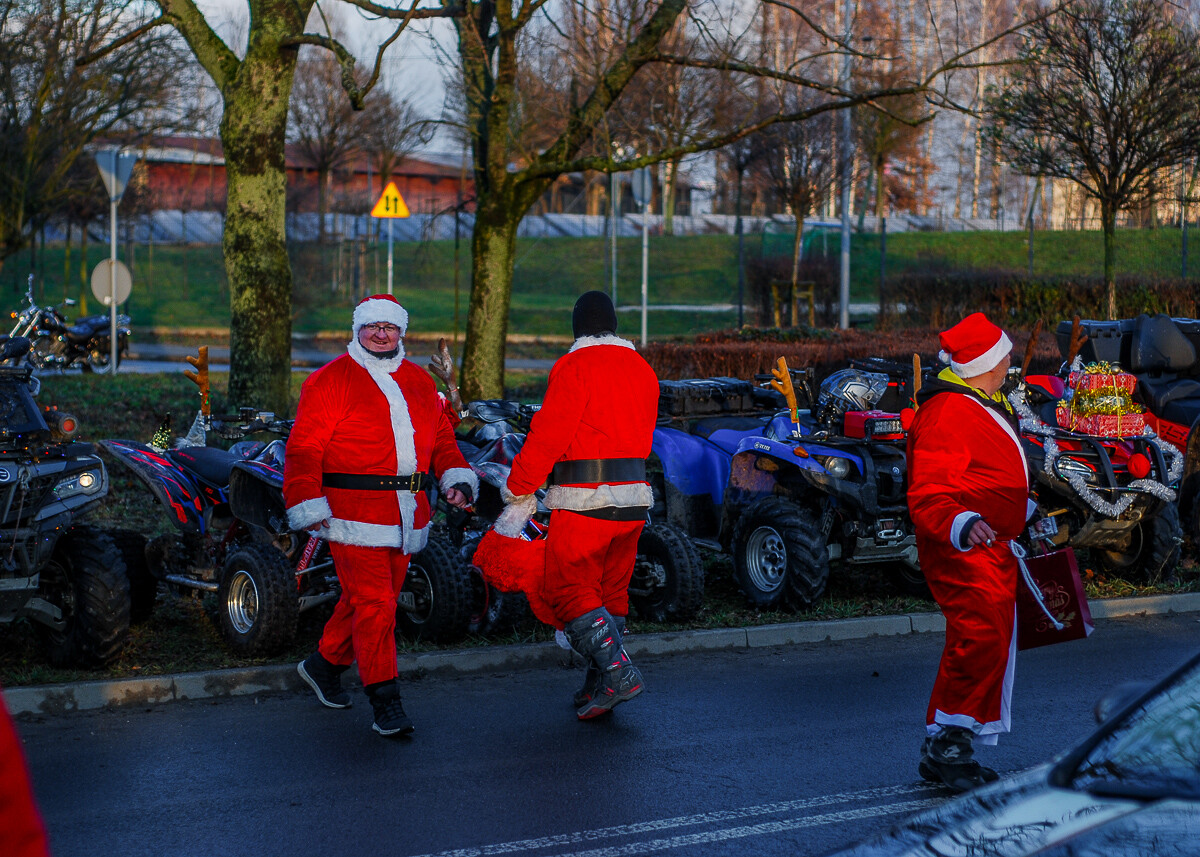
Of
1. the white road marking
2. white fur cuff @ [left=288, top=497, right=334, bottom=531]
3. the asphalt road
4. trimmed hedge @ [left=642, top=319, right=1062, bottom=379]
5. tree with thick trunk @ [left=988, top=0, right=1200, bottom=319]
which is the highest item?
tree with thick trunk @ [left=988, top=0, right=1200, bottom=319]

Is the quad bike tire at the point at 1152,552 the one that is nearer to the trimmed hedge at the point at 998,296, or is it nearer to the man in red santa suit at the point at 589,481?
the man in red santa suit at the point at 589,481

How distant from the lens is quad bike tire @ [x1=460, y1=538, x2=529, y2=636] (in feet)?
25.0

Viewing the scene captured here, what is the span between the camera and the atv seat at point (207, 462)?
25.5 feet

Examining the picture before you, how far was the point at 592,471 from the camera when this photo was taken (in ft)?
19.4

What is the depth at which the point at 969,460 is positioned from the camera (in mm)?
5051

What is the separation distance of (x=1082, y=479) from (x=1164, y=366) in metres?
2.19

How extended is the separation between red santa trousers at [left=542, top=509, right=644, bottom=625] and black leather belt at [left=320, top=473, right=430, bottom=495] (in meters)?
0.68

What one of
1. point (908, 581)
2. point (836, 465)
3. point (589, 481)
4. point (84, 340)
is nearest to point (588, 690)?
point (589, 481)

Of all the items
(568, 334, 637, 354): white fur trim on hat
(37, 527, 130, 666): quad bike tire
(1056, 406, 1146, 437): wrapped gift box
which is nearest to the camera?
(568, 334, 637, 354): white fur trim on hat

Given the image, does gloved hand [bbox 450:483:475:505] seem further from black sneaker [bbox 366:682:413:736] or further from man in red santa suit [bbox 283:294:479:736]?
black sneaker [bbox 366:682:413:736]

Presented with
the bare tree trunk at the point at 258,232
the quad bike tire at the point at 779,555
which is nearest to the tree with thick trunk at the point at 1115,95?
the bare tree trunk at the point at 258,232

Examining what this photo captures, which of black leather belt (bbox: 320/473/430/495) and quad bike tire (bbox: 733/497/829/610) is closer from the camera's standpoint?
black leather belt (bbox: 320/473/430/495)

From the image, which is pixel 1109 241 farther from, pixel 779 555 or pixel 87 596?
pixel 87 596

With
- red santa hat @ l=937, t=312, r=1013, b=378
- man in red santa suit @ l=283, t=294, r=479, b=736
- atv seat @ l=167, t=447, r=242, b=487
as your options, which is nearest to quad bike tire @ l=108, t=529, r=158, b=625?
atv seat @ l=167, t=447, r=242, b=487
